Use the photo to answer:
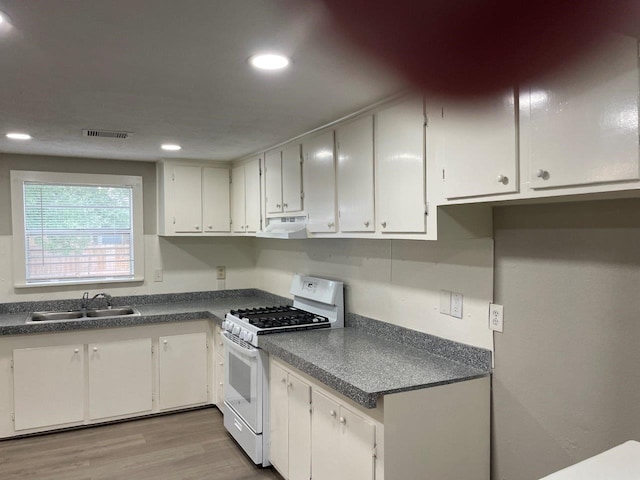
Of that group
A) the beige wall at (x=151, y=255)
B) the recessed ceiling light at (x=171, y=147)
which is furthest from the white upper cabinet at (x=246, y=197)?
the recessed ceiling light at (x=171, y=147)

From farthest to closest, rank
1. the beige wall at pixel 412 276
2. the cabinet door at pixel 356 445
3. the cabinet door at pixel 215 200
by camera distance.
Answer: the cabinet door at pixel 215 200 < the beige wall at pixel 412 276 < the cabinet door at pixel 356 445

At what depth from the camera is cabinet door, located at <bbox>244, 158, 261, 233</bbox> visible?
393 centimetres

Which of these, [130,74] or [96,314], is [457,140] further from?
[96,314]

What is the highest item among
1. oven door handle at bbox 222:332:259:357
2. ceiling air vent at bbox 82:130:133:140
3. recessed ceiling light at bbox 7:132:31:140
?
recessed ceiling light at bbox 7:132:31:140

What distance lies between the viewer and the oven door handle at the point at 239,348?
9.85 ft

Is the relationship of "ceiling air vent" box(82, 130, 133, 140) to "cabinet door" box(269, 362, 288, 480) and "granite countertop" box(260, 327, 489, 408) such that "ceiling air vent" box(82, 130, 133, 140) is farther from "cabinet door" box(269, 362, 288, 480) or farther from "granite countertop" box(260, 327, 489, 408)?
"cabinet door" box(269, 362, 288, 480)

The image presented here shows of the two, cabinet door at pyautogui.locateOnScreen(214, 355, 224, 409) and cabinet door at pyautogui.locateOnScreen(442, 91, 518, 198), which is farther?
cabinet door at pyautogui.locateOnScreen(214, 355, 224, 409)

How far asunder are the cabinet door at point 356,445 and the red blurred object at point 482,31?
4.75 ft

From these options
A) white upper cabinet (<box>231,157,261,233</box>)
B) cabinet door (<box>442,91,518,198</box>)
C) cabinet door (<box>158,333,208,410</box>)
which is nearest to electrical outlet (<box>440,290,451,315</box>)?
cabinet door (<box>442,91,518,198</box>)

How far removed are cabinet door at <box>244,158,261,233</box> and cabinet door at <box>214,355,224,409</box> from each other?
111 cm

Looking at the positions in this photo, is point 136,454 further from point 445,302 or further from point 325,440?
point 445,302

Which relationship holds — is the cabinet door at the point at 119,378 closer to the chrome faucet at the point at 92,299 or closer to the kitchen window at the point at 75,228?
the chrome faucet at the point at 92,299

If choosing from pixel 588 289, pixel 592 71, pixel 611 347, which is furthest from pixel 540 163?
pixel 611 347

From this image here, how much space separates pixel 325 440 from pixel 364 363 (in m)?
0.43
